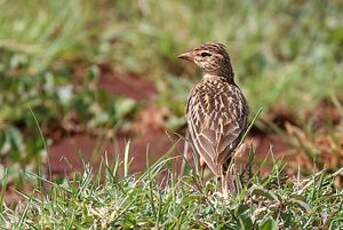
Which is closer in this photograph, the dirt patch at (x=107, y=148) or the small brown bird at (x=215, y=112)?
the small brown bird at (x=215, y=112)

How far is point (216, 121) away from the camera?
7641mm

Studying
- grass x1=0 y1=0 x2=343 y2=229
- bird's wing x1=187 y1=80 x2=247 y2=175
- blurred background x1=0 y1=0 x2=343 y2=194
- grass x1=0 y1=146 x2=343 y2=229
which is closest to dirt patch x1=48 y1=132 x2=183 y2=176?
blurred background x1=0 y1=0 x2=343 y2=194

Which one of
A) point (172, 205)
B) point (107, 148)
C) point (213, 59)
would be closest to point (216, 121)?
point (213, 59)

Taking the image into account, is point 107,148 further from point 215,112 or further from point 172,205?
point 172,205

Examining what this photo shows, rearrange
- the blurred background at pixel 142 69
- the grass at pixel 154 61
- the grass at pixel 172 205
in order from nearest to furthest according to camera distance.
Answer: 1. the grass at pixel 172 205
2. the grass at pixel 154 61
3. the blurred background at pixel 142 69

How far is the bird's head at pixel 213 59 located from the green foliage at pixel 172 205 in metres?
2.19

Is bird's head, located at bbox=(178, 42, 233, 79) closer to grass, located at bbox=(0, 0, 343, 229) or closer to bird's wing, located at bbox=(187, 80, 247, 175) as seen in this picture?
bird's wing, located at bbox=(187, 80, 247, 175)

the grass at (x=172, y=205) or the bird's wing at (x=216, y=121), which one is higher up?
the grass at (x=172, y=205)

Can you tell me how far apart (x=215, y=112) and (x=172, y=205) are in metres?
1.69

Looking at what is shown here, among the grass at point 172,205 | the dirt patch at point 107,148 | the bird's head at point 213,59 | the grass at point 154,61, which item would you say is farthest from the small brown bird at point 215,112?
the dirt patch at point 107,148

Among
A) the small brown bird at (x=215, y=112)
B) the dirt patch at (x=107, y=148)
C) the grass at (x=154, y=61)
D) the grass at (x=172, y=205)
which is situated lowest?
the dirt patch at (x=107, y=148)

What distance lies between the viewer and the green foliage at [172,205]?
6086 mm

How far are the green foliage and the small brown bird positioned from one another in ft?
1.95

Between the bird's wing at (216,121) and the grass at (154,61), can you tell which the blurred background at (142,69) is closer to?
the grass at (154,61)
